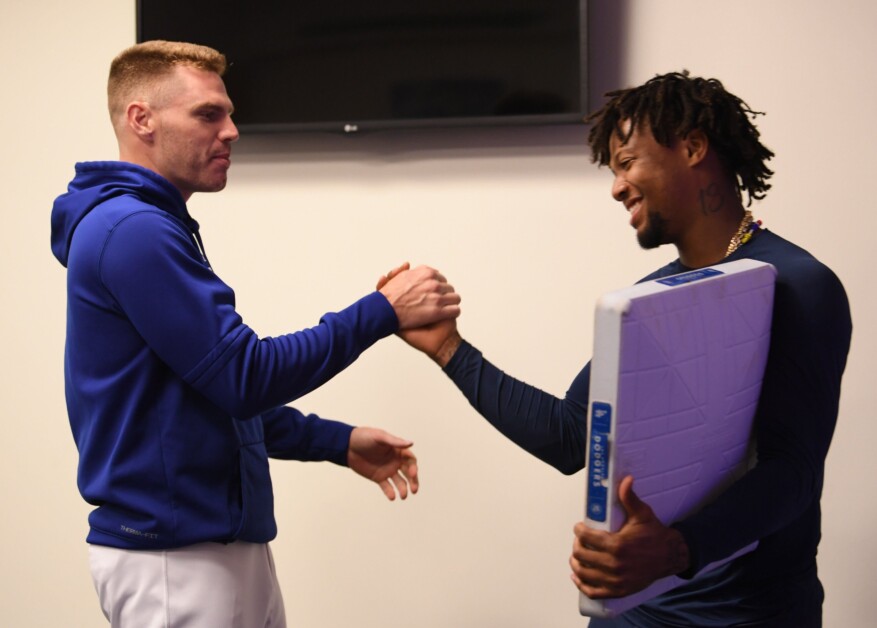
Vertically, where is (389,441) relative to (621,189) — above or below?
below

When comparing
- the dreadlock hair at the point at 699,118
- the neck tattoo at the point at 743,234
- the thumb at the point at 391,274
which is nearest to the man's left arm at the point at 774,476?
the neck tattoo at the point at 743,234

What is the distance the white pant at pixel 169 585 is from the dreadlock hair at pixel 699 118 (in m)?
0.95

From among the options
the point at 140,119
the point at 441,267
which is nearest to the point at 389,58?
the point at 441,267

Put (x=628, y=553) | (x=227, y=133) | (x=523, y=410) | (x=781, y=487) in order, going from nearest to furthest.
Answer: (x=628, y=553)
(x=781, y=487)
(x=523, y=410)
(x=227, y=133)

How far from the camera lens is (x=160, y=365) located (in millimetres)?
1525

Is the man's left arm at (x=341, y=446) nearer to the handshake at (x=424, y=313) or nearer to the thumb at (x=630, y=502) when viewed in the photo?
the handshake at (x=424, y=313)

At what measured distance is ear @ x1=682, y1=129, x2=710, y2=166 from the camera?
1540 millimetres

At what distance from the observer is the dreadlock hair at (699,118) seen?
154cm

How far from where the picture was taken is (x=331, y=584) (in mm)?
2607

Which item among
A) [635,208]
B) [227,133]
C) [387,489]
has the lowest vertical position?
[387,489]

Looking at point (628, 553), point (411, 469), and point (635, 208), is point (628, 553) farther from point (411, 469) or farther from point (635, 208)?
point (411, 469)

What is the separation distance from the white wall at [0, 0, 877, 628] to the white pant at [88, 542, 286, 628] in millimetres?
987

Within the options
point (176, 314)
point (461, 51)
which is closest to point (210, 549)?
→ point (176, 314)

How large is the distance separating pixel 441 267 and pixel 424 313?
82 cm
